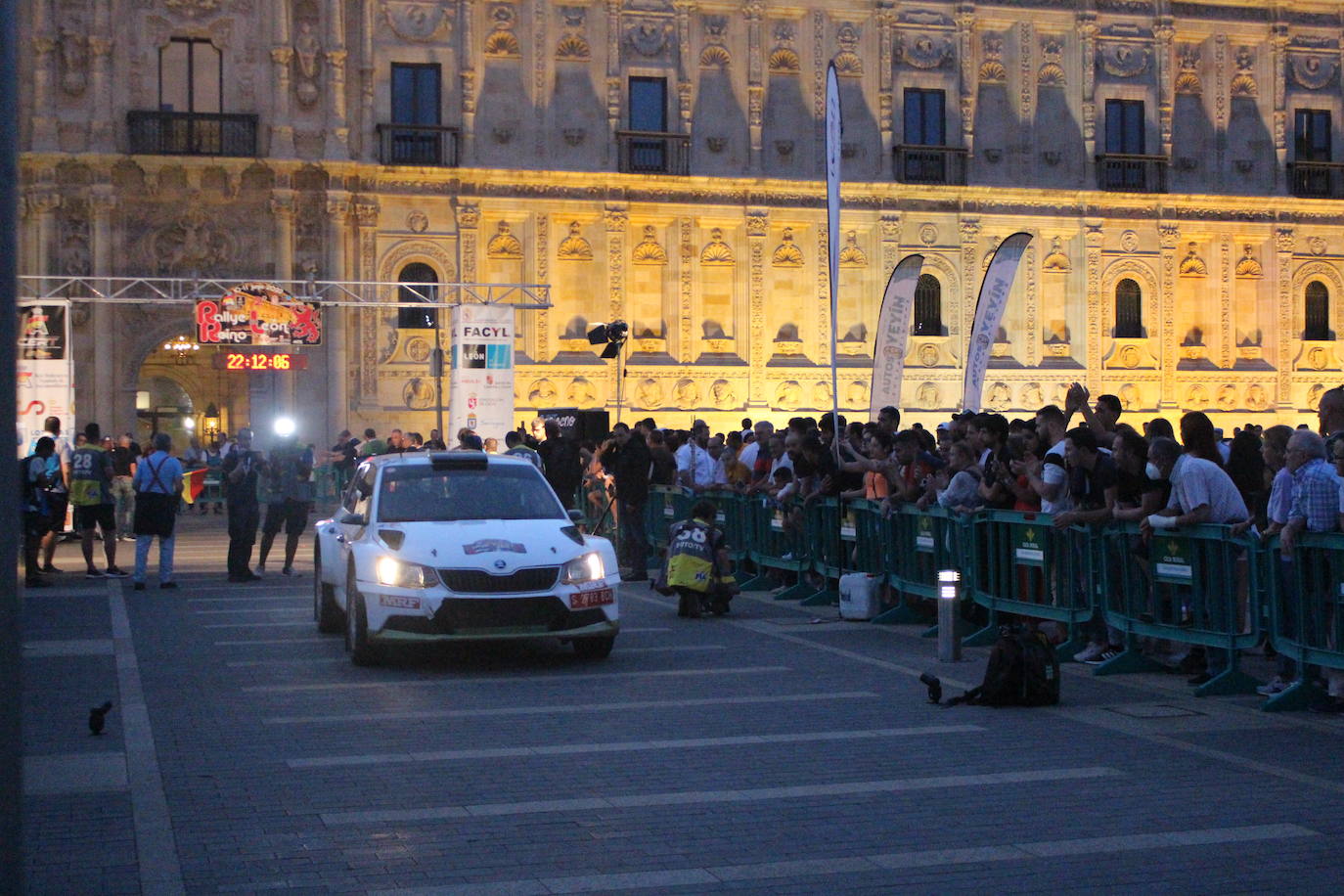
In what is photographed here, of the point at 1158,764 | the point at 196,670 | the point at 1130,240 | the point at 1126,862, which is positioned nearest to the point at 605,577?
the point at 196,670

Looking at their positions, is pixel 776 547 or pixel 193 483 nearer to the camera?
pixel 776 547

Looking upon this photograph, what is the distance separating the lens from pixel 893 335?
77.2ft

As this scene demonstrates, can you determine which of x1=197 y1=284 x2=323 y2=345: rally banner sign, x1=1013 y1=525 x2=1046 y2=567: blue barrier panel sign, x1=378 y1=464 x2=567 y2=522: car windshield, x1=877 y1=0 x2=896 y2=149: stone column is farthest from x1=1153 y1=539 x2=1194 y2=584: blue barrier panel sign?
x1=877 y1=0 x2=896 y2=149: stone column

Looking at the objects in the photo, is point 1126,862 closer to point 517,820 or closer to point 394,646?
point 517,820

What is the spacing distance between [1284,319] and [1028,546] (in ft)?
119

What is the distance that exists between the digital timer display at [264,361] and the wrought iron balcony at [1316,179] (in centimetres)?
2842

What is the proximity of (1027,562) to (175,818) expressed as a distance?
26.6ft

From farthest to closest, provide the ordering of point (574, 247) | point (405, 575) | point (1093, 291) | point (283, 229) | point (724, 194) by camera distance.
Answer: point (1093, 291) → point (724, 194) → point (574, 247) → point (283, 229) → point (405, 575)

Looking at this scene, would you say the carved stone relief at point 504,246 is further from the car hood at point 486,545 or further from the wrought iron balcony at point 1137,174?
the car hood at point 486,545

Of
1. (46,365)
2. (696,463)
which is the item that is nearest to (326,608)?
(696,463)

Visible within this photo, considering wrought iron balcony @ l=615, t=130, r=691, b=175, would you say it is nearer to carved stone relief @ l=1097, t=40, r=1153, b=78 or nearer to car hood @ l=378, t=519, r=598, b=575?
carved stone relief @ l=1097, t=40, r=1153, b=78

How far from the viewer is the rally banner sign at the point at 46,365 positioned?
1149 inches

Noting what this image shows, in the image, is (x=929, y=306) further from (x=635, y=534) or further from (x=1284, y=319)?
(x=635, y=534)

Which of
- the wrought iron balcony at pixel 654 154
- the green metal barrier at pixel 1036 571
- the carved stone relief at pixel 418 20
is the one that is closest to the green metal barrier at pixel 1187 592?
the green metal barrier at pixel 1036 571
